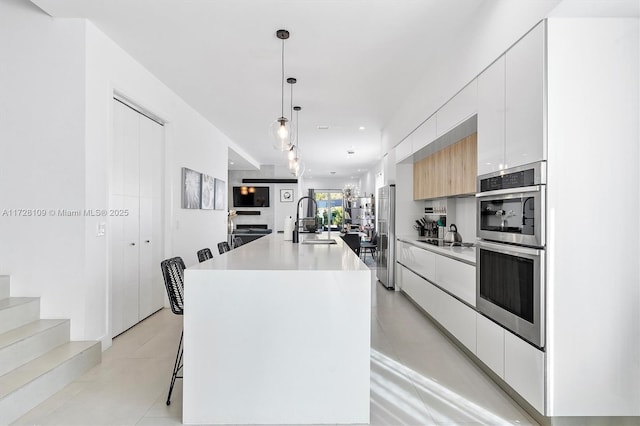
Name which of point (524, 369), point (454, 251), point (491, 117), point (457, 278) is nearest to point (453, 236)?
point (454, 251)

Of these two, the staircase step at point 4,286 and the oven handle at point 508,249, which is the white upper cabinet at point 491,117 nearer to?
the oven handle at point 508,249

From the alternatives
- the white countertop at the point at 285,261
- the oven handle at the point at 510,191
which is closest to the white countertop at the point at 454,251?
the oven handle at the point at 510,191

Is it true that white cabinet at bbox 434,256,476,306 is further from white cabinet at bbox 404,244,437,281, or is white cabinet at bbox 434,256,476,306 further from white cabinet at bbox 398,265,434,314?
white cabinet at bbox 398,265,434,314

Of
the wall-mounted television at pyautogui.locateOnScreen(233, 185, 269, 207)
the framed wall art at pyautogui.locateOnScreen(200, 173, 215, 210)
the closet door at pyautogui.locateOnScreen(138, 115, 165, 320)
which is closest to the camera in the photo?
the closet door at pyautogui.locateOnScreen(138, 115, 165, 320)

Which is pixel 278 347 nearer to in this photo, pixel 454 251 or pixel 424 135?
pixel 454 251

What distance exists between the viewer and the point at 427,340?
3494 mm

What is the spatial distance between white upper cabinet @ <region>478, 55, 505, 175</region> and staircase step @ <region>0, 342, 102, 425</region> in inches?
129

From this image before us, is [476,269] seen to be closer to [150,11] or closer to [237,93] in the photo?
[150,11]

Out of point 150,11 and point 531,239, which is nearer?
point 531,239

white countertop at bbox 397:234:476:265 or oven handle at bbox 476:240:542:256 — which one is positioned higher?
oven handle at bbox 476:240:542:256

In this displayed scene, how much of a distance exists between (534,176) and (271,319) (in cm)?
168

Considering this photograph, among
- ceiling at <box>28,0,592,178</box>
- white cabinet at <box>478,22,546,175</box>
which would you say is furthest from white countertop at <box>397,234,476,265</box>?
ceiling at <box>28,0,592,178</box>

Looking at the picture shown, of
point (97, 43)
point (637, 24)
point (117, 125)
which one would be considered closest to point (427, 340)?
point (637, 24)

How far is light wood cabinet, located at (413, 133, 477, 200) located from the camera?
3783 mm
